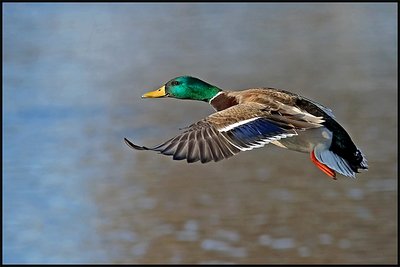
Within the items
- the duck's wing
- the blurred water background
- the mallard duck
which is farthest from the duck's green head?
the blurred water background

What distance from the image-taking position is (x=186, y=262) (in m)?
9.05

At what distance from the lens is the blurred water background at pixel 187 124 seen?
9414 millimetres

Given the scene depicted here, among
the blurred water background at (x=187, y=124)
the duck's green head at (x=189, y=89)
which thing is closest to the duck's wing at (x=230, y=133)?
the duck's green head at (x=189, y=89)

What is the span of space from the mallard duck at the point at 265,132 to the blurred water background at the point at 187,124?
13.0 ft

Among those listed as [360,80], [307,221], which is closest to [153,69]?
[360,80]

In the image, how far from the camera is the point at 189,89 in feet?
18.7

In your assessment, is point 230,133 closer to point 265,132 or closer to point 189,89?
point 265,132

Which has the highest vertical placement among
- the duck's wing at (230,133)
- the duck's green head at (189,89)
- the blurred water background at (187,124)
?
the blurred water background at (187,124)

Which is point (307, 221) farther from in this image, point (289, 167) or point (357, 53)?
point (357, 53)

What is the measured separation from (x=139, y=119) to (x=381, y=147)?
101 inches

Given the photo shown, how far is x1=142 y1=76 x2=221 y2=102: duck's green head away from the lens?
18.5 ft

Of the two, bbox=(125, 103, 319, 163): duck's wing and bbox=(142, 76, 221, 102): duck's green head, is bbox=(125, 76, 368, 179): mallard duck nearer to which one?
bbox=(125, 103, 319, 163): duck's wing

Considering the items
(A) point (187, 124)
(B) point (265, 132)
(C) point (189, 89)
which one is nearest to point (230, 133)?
(B) point (265, 132)

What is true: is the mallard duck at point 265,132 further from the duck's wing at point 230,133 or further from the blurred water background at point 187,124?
the blurred water background at point 187,124
